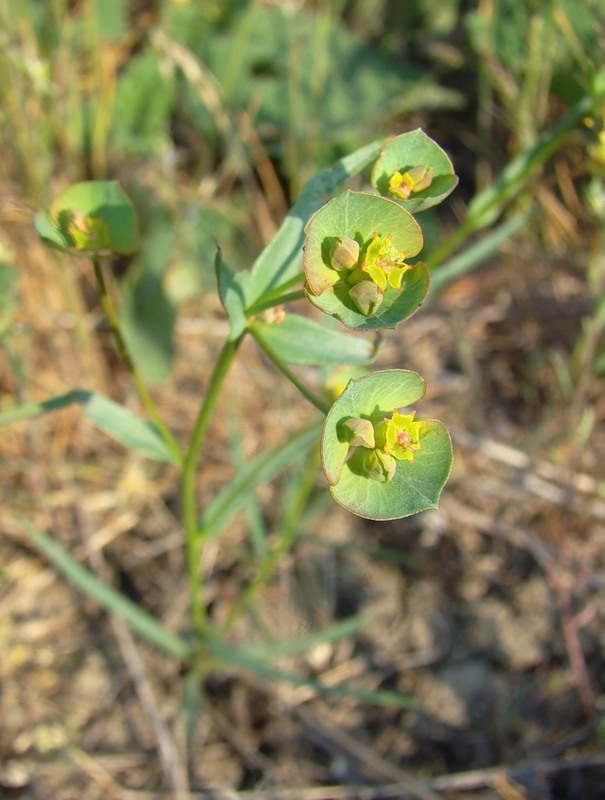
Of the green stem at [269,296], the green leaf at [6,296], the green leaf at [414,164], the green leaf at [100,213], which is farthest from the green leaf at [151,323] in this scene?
the green leaf at [414,164]

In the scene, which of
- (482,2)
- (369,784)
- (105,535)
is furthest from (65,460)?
(482,2)

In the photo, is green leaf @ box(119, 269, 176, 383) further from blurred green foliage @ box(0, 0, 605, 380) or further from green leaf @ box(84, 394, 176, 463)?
green leaf @ box(84, 394, 176, 463)

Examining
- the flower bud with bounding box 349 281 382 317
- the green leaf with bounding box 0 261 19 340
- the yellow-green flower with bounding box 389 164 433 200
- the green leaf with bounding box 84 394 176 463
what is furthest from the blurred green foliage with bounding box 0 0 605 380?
the flower bud with bounding box 349 281 382 317

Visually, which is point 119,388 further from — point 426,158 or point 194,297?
point 426,158

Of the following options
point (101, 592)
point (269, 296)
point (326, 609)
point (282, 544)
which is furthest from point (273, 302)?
point (326, 609)

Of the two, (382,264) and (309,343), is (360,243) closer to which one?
(382,264)
